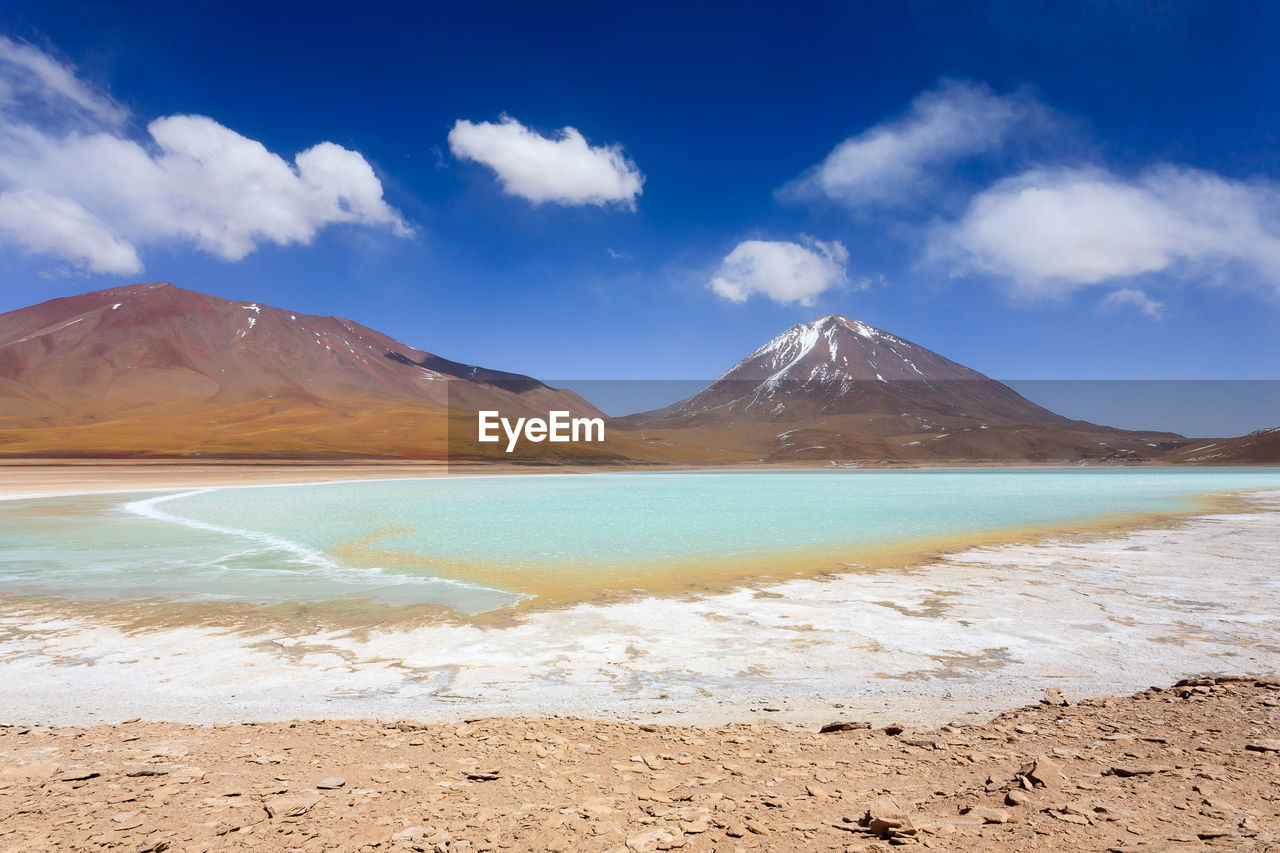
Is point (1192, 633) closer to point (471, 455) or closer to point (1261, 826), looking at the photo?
point (1261, 826)

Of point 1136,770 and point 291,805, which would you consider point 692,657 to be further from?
point 291,805

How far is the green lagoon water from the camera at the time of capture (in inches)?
443

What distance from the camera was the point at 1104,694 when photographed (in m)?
5.71

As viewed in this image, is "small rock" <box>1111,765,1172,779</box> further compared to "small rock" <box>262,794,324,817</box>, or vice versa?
"small rock" <box>1111,765,1172,779</box>

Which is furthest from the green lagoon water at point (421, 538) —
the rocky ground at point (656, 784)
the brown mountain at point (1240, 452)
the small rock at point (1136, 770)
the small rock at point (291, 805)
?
the brown mountain at point (1240, 452)

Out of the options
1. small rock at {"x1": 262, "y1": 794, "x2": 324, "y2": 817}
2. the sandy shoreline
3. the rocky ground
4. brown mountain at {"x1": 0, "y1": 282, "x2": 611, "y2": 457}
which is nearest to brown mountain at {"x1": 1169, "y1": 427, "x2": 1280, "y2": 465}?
brown mountain at {"x1": 0, "y1": 282, "x2": 611, "y2": 457}

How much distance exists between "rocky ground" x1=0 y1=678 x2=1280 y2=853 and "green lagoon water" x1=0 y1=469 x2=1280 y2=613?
5065 millimetres

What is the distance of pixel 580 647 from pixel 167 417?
143 meters

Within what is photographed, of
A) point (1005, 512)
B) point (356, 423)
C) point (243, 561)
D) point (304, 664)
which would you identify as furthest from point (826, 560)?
point (356, 423)

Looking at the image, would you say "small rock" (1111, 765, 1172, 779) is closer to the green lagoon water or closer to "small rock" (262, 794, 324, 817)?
"small rock" (262, 794, 324, 817)

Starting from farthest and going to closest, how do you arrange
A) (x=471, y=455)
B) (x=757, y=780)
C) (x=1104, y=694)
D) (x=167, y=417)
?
(x=167, y=417), (x=471, y=455), (x=1104, y=694), (x=757, y=780)

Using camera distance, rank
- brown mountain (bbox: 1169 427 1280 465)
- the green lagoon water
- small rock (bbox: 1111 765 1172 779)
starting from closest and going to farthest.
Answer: small rock (bbox: 1111 765 1172 779) < the green lagoon water < brown mountain (bbox: 1169 427 1280 465)

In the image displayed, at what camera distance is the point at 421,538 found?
58.5 feet

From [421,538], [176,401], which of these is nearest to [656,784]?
[421,538]
